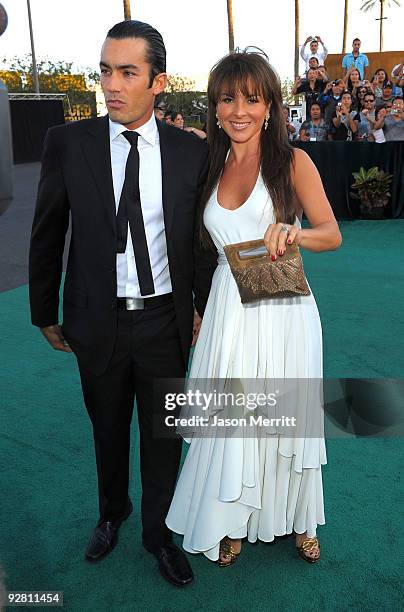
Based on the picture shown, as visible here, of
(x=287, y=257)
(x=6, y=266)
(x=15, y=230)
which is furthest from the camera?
(x=15, y=230)

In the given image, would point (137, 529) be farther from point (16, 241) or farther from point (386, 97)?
point (386, 97)

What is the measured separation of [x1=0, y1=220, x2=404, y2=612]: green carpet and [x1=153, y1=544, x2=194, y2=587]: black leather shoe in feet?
0.11

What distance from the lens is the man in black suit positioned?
2.00 m

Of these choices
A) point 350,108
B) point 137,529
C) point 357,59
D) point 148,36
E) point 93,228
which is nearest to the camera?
point 148,36

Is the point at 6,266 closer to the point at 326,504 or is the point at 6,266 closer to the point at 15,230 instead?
the point at 15,230

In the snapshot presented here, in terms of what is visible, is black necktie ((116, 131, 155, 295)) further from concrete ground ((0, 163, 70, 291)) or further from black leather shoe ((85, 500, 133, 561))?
concrete ground ((0, 163, 70, 291))

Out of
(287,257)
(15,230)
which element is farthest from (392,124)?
(287,257)

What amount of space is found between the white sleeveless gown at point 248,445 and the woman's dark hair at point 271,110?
0.04 meters

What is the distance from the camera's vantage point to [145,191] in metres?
2.04

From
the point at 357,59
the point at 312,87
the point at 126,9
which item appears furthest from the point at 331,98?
the point at 126,9

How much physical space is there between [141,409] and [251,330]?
0.50 metres

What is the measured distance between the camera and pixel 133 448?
329 cm

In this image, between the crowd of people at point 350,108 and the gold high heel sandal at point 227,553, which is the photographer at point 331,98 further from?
the gold high heel sandal at point 227,553

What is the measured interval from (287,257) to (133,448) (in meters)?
1.73
